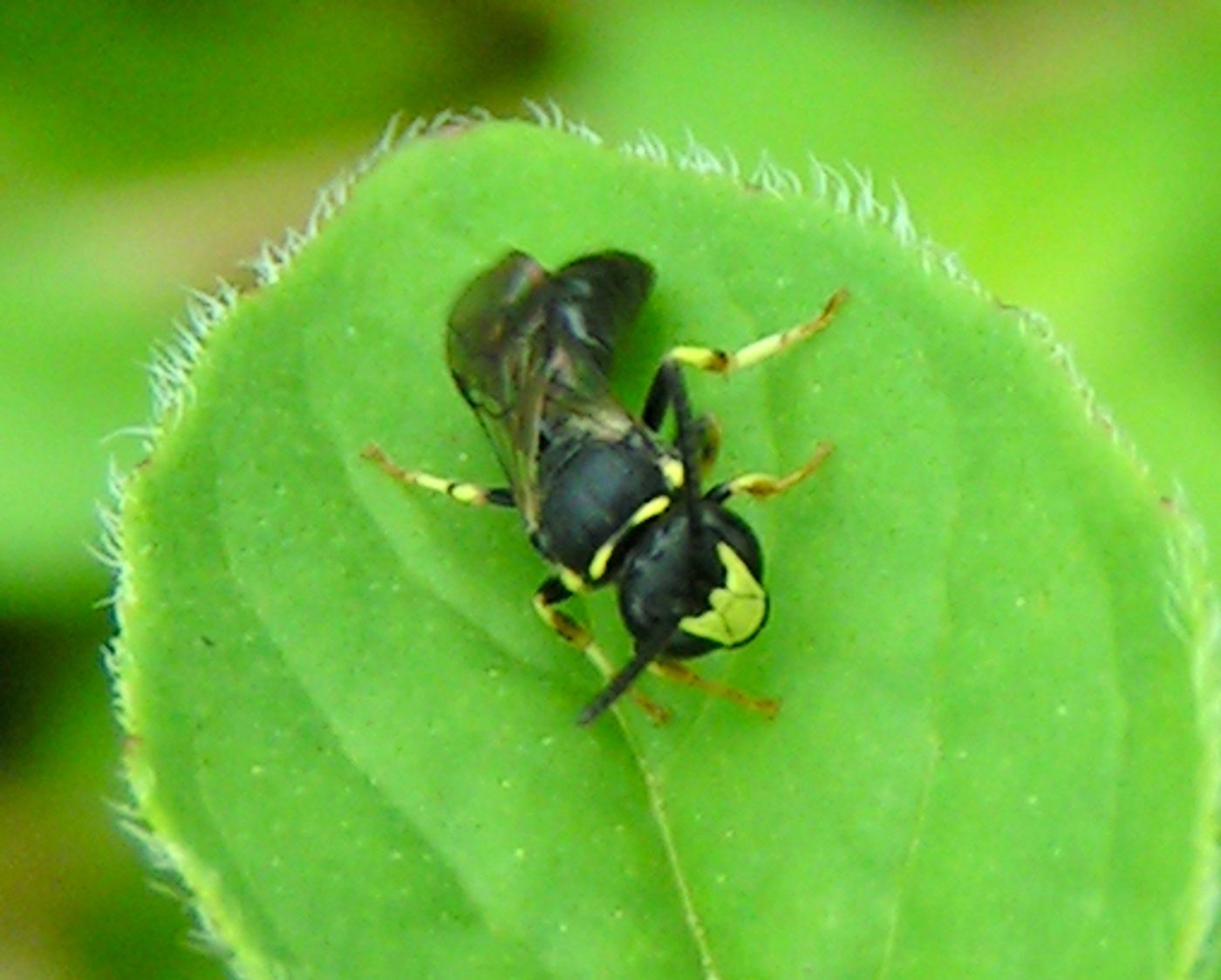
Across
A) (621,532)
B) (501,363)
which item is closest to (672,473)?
(621,532)

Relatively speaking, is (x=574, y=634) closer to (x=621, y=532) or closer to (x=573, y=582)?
(x=573, y=582)

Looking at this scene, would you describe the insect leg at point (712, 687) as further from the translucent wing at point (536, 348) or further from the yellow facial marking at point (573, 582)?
the translucent wing at point (536, 348)

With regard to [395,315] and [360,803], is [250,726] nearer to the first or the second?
[360,803]

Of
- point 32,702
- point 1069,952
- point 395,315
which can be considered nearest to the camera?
point 1069,952

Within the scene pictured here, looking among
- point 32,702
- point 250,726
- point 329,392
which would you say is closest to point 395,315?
point 329,392

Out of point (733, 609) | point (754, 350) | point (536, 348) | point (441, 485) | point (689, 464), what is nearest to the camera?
point (733, 609)
